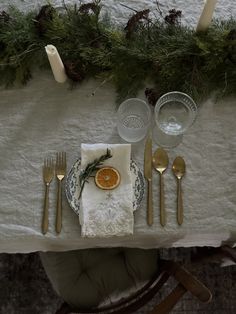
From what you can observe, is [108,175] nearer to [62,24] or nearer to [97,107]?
[97,107]

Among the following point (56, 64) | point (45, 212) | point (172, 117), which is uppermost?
point (56, 64)

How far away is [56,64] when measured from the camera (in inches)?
37.2

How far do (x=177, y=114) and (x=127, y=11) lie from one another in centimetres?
28

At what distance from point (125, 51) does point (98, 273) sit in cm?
54

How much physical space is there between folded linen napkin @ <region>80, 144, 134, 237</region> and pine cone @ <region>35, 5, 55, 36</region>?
11.0 inches

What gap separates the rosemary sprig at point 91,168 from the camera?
35.6 inches

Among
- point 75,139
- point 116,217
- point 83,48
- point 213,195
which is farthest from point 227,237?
point 83,48

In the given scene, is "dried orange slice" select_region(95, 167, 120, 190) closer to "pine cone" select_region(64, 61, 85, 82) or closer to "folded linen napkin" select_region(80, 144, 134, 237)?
"folded linen napkin" select_region(80, 144, 134, 237)

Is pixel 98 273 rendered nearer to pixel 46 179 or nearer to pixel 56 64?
pixel 46 179

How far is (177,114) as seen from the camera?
0.98 m

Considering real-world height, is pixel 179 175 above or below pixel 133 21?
below

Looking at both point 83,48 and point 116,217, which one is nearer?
point 116,217

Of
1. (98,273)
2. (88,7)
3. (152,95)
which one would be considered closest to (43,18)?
(88,7)

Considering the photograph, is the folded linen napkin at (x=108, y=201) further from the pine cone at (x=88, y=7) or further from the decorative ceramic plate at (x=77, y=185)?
the pine cone at (x=88, y=7)
